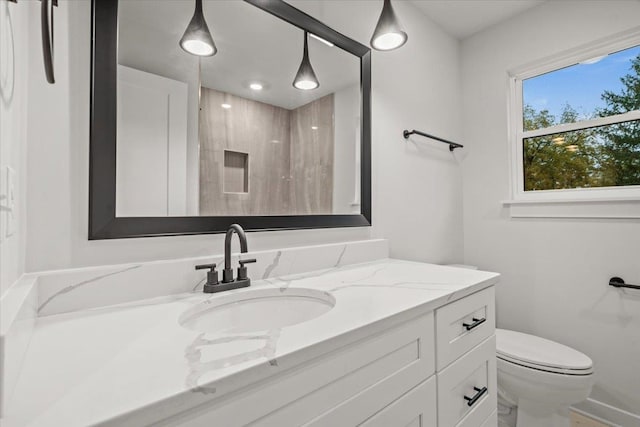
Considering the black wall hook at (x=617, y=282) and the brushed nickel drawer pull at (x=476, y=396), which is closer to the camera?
the brushed nickel drawer pull at (x=476, y=396)

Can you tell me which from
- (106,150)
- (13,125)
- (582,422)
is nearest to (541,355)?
(582,422)

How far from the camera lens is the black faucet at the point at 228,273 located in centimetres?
93

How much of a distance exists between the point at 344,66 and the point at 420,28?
33.5 inches

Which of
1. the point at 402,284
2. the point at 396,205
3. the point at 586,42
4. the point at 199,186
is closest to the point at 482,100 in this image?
the point at 586,42

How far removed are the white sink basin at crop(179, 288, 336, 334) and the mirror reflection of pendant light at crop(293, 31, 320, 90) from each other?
871 mm

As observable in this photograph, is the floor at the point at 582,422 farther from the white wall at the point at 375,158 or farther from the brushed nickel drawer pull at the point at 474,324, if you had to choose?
Answer: the brushed nickel drawer pull at the point at 474,324

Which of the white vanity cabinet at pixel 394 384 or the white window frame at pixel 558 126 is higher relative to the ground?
the white window frame at pixel 558 126

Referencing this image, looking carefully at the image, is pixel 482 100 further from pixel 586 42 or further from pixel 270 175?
pixel 270 175

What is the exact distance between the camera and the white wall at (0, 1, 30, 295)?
533 millimetres

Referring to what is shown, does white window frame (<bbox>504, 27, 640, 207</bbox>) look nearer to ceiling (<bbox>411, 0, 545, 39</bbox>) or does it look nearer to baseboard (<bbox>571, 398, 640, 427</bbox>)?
ceiling (<bbox>411, 0, 545, 39</bbox>)

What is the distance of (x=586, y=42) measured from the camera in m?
1.79

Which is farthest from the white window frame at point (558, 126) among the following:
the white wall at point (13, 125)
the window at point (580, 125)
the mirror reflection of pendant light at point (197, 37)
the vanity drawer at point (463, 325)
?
the white wall at point (13, 125)

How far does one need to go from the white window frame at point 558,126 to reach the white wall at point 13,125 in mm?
2335

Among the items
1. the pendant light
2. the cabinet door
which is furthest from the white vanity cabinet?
the pendant light
